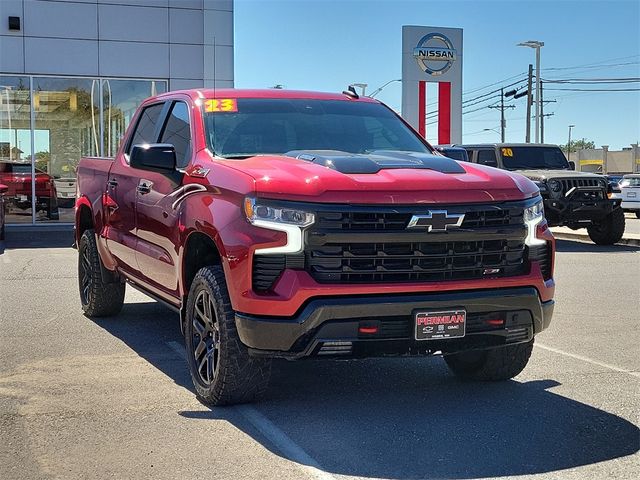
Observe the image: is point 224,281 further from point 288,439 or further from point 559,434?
point 559,434

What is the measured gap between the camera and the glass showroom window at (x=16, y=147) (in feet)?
67.9

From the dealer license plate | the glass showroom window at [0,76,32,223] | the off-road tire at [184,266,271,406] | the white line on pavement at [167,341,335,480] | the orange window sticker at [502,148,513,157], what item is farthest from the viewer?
the glass showroom window at [0,76,32,223]

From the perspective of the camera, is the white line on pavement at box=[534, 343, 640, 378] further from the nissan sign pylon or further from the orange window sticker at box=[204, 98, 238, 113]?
the nissan sign pylon

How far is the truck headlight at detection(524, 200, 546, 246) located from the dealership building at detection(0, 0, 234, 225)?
17.1 m

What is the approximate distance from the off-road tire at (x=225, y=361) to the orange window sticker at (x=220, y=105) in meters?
1.39

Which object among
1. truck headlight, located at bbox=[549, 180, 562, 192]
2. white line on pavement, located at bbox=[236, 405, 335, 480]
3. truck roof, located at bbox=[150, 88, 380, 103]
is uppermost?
truck roof, located at bbox=[150, 88, 380, 103]

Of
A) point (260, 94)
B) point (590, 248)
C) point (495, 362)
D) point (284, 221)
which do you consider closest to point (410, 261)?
point (284, 221)

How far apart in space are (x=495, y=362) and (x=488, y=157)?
464 inches

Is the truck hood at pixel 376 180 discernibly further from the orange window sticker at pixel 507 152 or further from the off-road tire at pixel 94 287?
the orange window sticker at pixel 507 152

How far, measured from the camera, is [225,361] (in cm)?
469

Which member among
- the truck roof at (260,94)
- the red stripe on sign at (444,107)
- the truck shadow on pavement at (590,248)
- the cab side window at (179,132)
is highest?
the red stripe on sign at (444,107)

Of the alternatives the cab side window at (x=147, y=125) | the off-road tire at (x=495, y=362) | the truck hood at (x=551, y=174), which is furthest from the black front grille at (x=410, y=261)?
the truck hood at (x=551, y=174)

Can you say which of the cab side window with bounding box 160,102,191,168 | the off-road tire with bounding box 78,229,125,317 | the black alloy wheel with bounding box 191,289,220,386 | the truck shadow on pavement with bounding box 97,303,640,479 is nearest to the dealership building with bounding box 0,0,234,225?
the off-road tire with bounding box 78,229,125,317

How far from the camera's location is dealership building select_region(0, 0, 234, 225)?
2055cm
